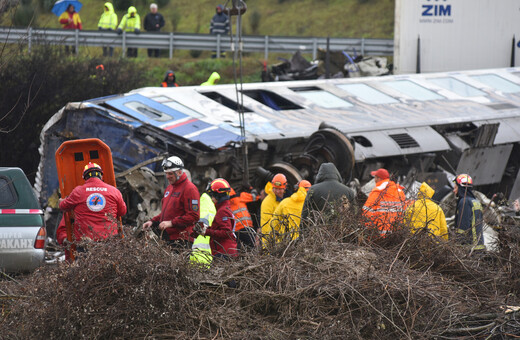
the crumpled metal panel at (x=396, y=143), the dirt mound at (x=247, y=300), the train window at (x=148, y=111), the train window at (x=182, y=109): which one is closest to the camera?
the dirt mound at (x=247, y=300)

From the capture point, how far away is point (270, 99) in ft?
47.7

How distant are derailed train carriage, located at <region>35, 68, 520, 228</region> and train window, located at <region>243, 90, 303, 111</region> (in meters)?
0.02

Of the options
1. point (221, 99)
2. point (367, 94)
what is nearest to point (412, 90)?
point (367, 94)

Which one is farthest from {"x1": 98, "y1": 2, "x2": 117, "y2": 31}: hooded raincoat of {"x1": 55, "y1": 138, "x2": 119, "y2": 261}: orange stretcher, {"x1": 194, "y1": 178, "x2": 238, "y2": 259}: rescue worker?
{"x1": 194, "y1": 178, "x2": 238, "y2": 259}: rescue worker

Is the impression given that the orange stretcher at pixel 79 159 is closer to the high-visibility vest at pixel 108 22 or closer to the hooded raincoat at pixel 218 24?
the high-visibility vest at pixel 108 22

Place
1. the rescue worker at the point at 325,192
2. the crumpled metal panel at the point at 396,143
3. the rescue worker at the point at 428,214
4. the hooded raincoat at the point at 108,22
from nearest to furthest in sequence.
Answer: the rescue worker at the point at 428,214
the rescue worker at the point at 325,192
the crumpled metal panel at the point at 396,143
the hooded raincoat at the point at 108,22

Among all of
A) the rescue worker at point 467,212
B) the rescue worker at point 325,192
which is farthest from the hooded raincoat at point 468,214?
the rescue worker at point 325,192

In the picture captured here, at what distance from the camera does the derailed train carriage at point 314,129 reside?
11969 millimetres

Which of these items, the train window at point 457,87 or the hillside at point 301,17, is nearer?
the train window at point 457,87

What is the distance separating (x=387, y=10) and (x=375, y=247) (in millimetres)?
31137

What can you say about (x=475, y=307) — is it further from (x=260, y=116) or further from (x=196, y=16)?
(x=196, y=16)

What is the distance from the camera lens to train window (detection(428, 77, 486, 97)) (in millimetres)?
16641

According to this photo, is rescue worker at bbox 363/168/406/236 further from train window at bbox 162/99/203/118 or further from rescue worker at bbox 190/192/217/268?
train window at bbox 162/99/203/118

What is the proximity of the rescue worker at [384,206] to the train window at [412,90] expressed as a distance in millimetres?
6792
